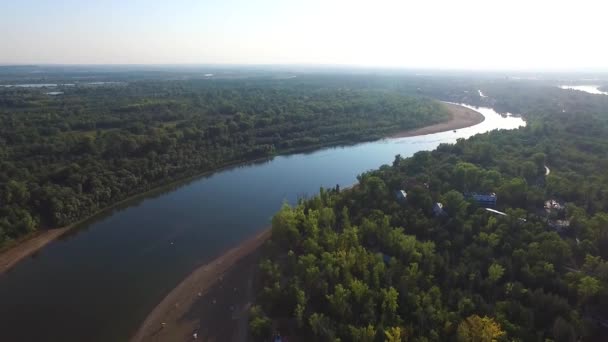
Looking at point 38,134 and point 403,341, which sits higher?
point 38,134

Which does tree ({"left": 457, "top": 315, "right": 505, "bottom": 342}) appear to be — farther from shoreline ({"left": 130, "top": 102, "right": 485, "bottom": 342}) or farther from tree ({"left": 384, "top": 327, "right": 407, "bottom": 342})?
shoreline ({"left": 130, "top": 102, "right": 485, "bottom": 342})

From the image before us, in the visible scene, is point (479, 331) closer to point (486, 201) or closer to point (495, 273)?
point (495, 273)

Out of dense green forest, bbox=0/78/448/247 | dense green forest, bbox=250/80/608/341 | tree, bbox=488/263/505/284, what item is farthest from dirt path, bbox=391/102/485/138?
tree, bbox=488/263/505/284

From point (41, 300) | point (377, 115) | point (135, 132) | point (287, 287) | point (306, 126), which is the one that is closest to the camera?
point (287, 287)

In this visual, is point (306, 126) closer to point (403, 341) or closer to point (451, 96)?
point (403, 341)

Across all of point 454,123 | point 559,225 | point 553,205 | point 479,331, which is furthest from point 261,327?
point 454,123

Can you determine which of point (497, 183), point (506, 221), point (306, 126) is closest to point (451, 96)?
point (306, 126)
